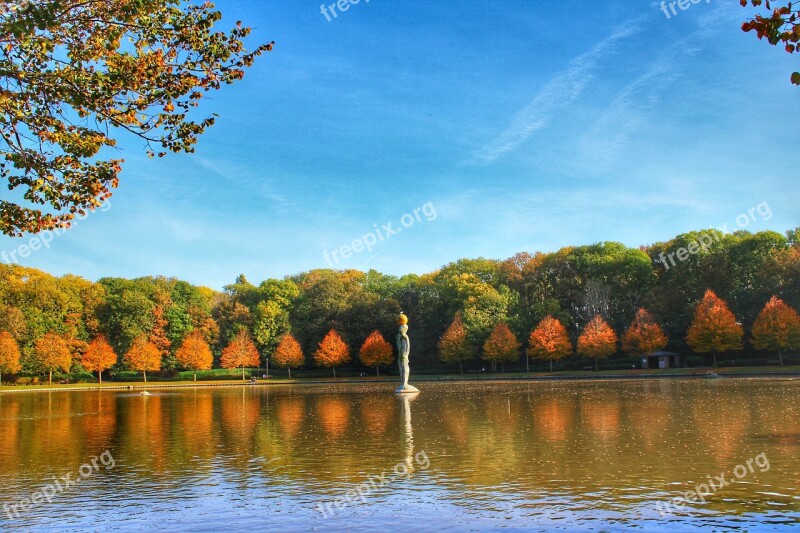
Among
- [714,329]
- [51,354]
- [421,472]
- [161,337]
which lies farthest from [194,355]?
[421,472]

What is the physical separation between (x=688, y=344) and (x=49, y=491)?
65.6m

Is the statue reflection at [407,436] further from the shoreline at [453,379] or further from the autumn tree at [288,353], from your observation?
the autumn tree at [288,353]

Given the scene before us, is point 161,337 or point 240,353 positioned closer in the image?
point 240,353

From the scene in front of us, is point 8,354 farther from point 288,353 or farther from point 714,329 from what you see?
point 714,329

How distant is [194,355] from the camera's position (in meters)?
82.9

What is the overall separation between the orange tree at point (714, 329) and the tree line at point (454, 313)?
0.53ft

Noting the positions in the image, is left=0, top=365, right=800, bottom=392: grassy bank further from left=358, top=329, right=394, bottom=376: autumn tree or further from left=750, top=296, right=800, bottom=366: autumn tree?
left=750, top=296, right=800, bottom=366: autumn tree

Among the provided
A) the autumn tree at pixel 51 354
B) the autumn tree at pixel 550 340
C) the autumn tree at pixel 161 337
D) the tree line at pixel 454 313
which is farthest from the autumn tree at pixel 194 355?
the autumn tree at pixel 550 340

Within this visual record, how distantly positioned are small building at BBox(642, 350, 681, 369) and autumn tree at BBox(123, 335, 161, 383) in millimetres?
58203

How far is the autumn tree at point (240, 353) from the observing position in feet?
282

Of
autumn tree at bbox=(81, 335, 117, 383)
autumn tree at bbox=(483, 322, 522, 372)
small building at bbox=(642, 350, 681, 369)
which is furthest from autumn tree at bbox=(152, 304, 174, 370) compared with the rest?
Answer: small building at bbox=(642, 350, 681, 369)

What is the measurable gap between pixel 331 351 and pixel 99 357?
28.0 meters

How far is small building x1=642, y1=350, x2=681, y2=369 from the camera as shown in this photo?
71.1 metres

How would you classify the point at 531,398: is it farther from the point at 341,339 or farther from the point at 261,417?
the point at 341,339
